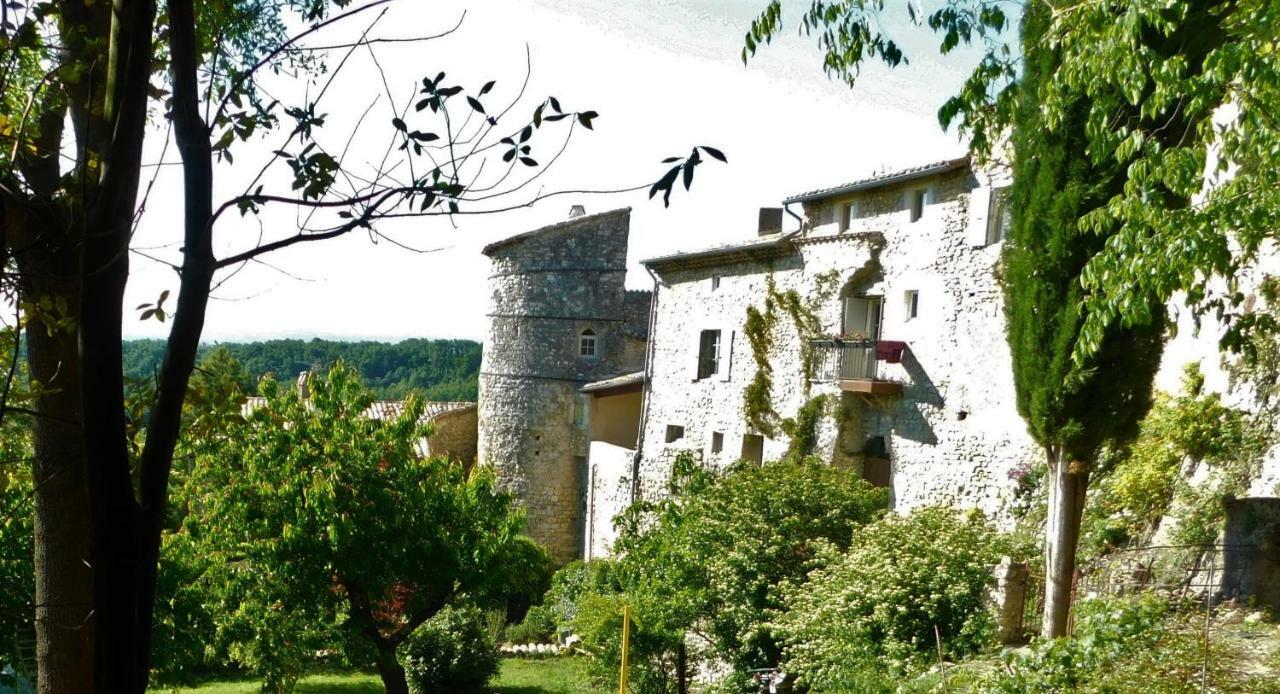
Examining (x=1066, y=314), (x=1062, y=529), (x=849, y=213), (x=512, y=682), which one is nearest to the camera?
(x=1066, y=314)

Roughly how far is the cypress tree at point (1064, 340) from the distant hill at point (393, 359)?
108ft

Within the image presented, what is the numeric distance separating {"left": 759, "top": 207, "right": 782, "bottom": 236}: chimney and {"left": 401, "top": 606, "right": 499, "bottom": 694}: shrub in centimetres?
1019

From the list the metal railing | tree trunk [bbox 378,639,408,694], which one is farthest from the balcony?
tree trunk [bbox 378,639,408,694]

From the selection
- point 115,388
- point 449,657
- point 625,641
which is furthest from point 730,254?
point 115,388

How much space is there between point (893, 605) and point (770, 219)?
12.1 metres

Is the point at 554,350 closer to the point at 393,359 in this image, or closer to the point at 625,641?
the point at 625,641

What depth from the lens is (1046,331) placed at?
11.2 meters

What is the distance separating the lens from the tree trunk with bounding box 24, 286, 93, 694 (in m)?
4.57

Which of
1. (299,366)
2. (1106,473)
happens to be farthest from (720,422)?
(299,366)

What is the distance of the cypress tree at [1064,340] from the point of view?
35.3 feet

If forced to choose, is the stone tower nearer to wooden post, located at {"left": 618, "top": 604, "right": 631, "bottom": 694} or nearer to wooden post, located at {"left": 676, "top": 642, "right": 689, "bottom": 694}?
wooden post, located at {"left": 676, "top": 642, "right": 689, "bottom": 694}

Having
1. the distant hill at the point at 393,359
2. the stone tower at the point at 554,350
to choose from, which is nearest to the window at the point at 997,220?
the stone tower at the point at 554,350

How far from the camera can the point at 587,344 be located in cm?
2817

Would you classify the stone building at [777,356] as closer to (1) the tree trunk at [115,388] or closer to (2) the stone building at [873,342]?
(2) the stone building at [873,342]
